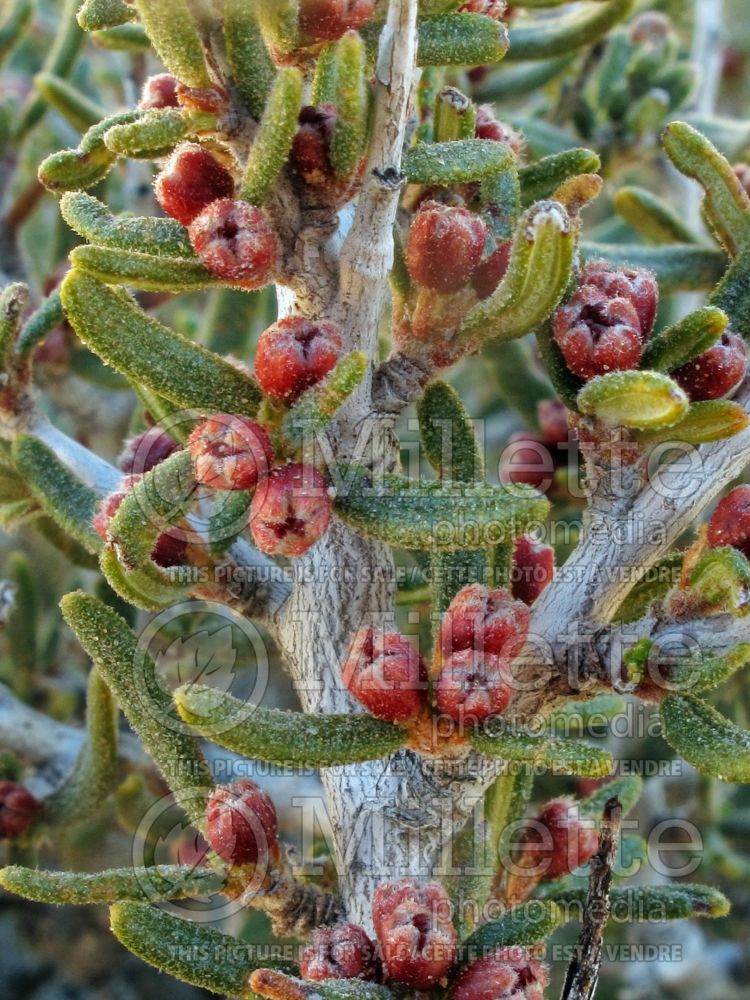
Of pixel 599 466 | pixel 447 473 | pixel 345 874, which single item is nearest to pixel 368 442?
pixel 447 473

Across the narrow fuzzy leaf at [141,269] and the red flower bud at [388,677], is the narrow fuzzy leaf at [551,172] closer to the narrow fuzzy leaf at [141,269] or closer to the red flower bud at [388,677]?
the narrow fuzzy leaf at [141,269]

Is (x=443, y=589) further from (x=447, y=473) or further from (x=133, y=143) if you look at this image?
(x=133, y=143)

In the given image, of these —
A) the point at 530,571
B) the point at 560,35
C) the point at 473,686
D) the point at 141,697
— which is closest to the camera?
the point at 473,686

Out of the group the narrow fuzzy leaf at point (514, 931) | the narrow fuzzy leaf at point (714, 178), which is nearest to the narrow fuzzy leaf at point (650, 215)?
the narrow fuzzy leaf at point (714, 178)

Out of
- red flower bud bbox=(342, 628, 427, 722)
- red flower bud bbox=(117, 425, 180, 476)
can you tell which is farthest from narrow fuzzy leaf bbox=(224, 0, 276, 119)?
red flower bud bbox=(342, 628, 427, 722)

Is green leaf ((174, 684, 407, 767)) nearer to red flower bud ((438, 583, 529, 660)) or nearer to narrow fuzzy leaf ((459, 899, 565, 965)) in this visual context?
red flower bud ((438, 583, 529, 660))

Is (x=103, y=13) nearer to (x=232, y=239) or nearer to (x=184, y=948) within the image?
(x=232, y=239)

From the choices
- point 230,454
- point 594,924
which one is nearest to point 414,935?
point 594,924
